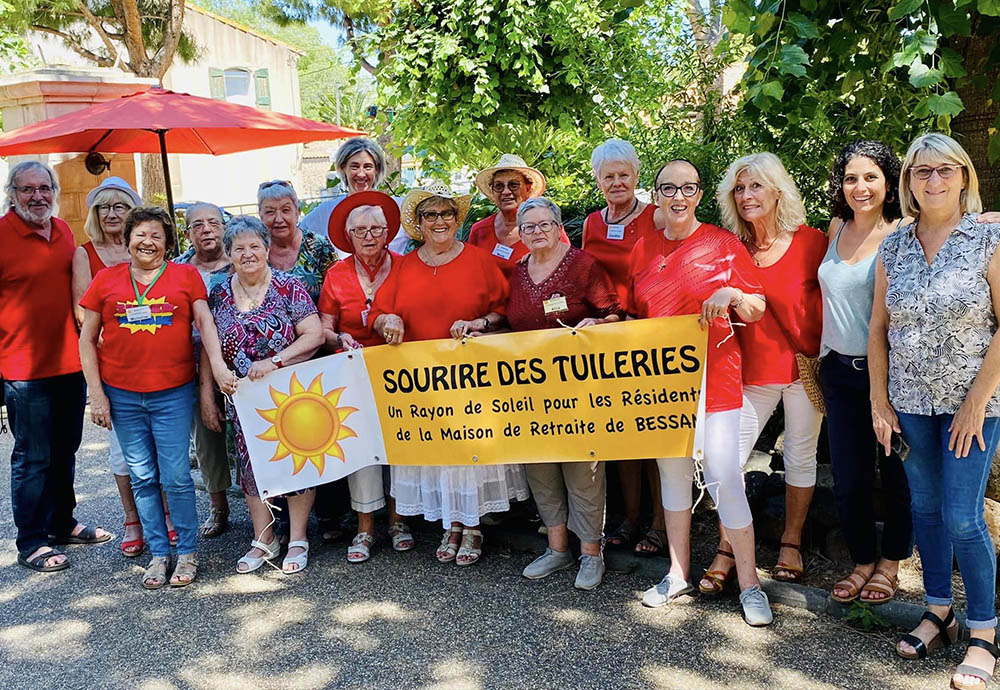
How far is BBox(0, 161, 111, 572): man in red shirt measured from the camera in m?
5.14

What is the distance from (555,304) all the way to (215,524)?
2774 mm

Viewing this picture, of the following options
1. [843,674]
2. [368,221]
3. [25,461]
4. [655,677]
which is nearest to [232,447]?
[25,461]

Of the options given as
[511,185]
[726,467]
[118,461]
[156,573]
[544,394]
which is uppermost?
[511,185]

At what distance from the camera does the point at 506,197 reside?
5.34 m

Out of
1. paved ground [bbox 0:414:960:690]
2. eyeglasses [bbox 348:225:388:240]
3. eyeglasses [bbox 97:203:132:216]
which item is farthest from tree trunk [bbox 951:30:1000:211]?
eyeglasses [bbox 97:203:132:216]

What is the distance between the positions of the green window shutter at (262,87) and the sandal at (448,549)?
35.5 meters

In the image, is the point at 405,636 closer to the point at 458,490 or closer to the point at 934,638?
the point at 458,490

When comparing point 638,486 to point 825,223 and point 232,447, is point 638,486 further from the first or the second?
point 232,447

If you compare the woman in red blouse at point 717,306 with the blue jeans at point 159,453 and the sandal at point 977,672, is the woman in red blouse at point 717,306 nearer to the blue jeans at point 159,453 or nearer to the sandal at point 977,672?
the sandal at point 977,672

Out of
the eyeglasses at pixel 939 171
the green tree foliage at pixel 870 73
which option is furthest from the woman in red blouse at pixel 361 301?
the eyeglasses at pixel 939 171

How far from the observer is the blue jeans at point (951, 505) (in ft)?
11.2

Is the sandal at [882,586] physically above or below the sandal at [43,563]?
above

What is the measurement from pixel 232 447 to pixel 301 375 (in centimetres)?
119

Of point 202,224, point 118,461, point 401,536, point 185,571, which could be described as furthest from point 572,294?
point 118,461
